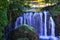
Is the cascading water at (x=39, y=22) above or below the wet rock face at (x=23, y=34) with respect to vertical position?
above

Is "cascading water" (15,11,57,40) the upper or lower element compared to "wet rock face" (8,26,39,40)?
upper

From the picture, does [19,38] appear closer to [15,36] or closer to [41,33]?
[15,36]

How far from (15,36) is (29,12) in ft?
11.7

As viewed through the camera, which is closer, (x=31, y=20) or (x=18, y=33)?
(x=18, y=33)

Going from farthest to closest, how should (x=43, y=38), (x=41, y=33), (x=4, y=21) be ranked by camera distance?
(x=41, y=33), (x=43, y=38), (x=4, y=21)

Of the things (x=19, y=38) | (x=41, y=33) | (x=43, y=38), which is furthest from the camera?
(x=41, y=33)

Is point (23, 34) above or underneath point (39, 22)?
underneath

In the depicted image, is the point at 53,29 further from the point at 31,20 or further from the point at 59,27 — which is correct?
the point at 31,20

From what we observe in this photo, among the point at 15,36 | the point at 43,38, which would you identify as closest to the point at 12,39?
the point at 15,36

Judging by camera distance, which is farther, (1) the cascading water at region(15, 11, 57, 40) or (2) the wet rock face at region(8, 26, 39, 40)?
(1) the cascading water at region(15, 11, 57, 40)

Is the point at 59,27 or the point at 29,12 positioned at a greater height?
the point at 29,12

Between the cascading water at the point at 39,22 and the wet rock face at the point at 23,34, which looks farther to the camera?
the cascading water at the point at 39,22

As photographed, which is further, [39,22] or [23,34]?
[39,22]

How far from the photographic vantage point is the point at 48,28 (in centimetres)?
1569
